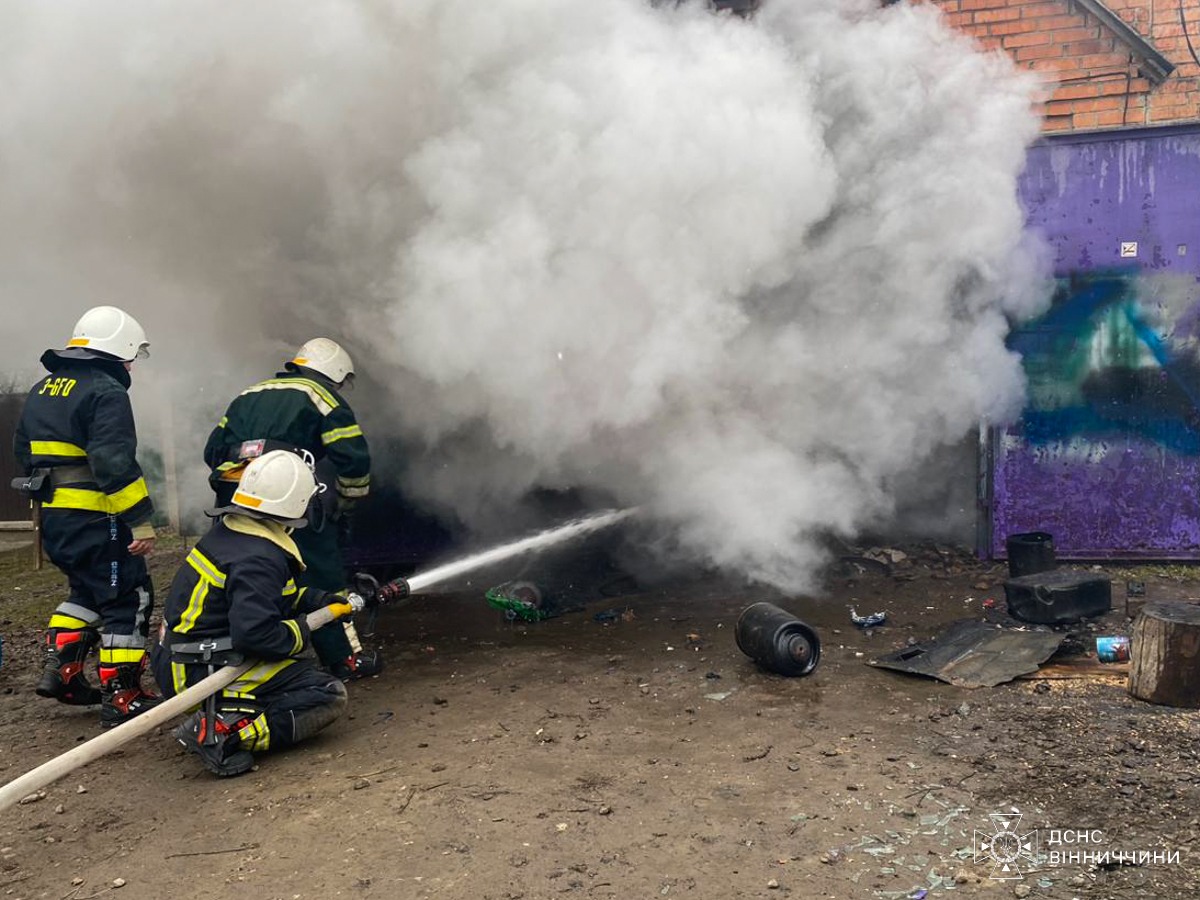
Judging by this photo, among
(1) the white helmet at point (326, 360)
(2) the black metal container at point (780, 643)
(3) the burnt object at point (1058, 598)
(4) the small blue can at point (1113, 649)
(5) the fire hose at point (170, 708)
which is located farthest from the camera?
(1) the white helmet at point (326, 360)

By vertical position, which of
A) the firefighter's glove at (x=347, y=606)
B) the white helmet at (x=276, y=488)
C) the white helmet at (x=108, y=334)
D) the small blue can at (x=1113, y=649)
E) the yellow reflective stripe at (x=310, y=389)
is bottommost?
the small blue can at (x=1113, y=649)

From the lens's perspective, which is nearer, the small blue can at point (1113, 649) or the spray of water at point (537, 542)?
the small blue can at point (1113, 649)

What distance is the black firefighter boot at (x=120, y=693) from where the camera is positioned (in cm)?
448

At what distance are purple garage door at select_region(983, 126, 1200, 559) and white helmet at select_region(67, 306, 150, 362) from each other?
5.93 meters

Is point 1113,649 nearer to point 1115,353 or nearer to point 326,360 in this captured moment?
point 1115,353

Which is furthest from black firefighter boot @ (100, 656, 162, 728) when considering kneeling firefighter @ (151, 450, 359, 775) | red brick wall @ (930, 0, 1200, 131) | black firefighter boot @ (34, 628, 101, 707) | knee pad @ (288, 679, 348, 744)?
red brick wall @ (930, 0, 1200, 131)

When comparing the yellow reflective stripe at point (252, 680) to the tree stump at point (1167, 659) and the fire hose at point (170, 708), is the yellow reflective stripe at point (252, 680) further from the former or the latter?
the tree stump at point (1167, 659)

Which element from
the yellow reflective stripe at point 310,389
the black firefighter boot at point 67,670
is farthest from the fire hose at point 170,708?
the yellow reflective stripe at point 310,389

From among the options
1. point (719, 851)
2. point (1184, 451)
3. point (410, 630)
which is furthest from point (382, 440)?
point (1184, 451)

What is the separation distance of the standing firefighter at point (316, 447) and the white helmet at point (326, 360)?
0.02m

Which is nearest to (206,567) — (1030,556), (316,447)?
(316,447)

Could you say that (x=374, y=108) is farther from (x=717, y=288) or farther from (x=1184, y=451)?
(x=1184, y=451)

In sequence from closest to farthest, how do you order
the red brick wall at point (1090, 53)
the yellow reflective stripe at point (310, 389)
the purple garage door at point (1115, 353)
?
the yellow reflective stripe at point (310, 389) → the red brick wall at point (1090, 53) → the purple garage door at point (1115, 353)

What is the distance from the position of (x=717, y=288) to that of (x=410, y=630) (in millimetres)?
3074
